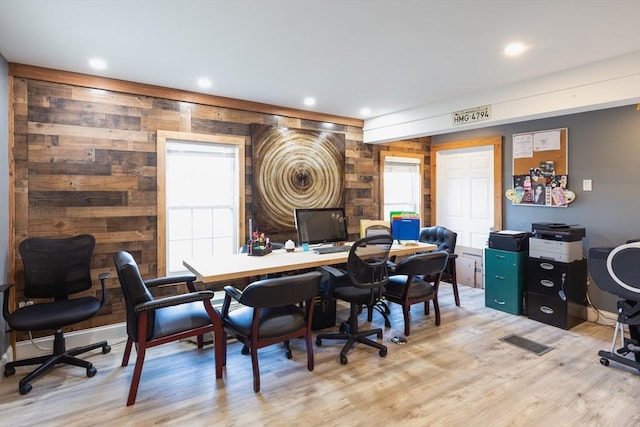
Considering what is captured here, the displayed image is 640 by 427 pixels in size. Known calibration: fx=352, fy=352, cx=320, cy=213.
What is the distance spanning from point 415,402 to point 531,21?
103 inches

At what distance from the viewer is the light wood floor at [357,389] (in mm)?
2203

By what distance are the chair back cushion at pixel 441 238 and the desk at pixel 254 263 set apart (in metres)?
1.21

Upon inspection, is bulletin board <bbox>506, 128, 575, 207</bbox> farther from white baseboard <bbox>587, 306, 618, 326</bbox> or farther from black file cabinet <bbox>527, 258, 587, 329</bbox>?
white baseboard <bbox>587, 306, 618, 326</bbox>

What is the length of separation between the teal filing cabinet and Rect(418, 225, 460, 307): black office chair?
38cm

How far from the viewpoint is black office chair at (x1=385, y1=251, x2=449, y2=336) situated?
3230mm

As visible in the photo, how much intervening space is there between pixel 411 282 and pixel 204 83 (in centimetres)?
282

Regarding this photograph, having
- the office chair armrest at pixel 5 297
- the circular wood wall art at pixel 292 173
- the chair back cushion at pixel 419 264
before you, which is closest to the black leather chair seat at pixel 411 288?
the chair back cushion at pixel 419 264

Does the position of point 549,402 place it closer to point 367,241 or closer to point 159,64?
point 367,241

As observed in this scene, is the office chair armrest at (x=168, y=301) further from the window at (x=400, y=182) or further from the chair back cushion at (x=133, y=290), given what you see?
the window at (x=400, y=182)

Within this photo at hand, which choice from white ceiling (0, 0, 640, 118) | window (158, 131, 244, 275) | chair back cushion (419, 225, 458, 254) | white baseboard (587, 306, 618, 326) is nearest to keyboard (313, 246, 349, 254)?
window (158, 131, 244, 275)

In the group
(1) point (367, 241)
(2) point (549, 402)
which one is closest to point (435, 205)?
(1) point (367, 241)

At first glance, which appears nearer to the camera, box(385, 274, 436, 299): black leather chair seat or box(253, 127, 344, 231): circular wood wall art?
box(385, 274, 436, 299): black leather chair seat

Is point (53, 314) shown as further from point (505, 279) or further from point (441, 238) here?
point (505, 279)

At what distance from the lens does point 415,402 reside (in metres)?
2.37
